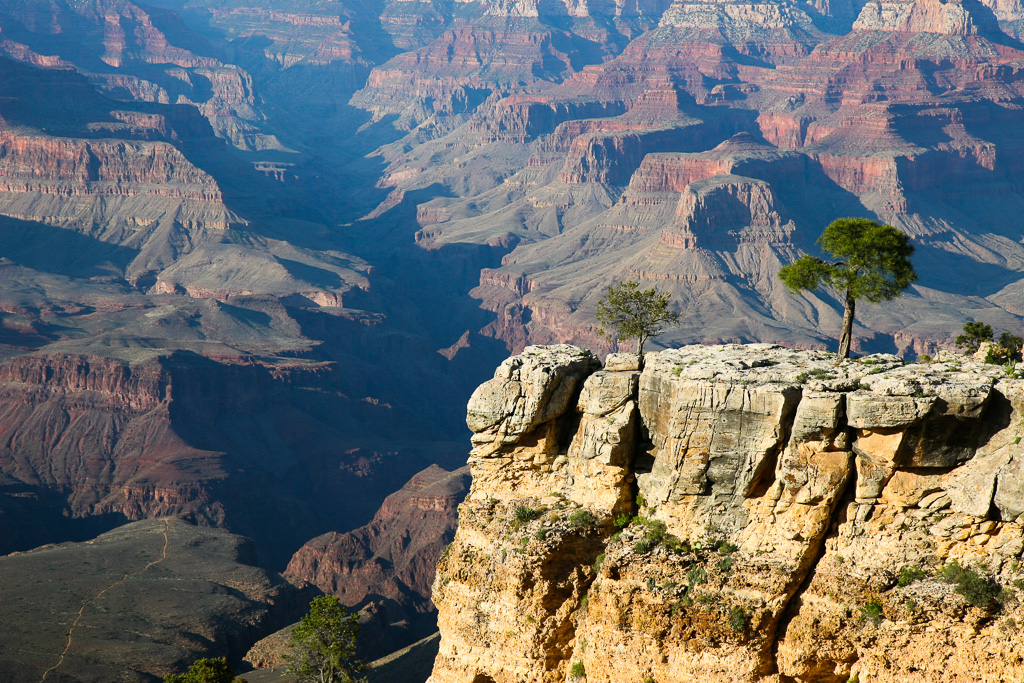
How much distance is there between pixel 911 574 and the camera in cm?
3150

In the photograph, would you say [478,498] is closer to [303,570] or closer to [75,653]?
[75,653]

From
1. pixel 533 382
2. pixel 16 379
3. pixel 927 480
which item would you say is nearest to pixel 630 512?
pixel 533 382

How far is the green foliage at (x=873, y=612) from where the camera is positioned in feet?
104

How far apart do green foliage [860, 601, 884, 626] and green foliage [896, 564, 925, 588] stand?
860 mm

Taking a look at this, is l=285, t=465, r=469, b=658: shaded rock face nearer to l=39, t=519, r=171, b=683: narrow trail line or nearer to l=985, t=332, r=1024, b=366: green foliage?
l=39, t=519, r=171, b=683: narrow trail line

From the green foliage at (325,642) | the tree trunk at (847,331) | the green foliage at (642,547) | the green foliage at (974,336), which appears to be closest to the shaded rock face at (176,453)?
the green foliage at (974,336)

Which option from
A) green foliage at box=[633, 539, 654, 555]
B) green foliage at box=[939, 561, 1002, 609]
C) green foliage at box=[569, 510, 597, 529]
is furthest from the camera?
green foliage at box=[569, 510, 597, 529]

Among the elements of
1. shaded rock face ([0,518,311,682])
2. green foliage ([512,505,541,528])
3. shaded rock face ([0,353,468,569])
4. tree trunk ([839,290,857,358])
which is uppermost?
tree trunk ([839,290,857,358])

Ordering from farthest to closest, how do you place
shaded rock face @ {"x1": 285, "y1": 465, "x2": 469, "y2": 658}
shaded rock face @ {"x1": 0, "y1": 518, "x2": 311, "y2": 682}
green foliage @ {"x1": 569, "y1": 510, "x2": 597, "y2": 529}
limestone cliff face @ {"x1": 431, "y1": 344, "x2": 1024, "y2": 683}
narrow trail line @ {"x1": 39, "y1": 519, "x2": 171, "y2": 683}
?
shaded rock face @ {"x1": 285, "y1": 465, "x2": 469, "y2": 658} < shaded rock face @ {"x1": 0, "y1": 518, "x2": 311, "y2": 682} < narrow trail line @ {"x1": 39, "y1": 519, "x2": 171, "y2": 683} < green foliage @ {"x1": 569, "y1": 510, "x2": 597, "y2": 529} < limestone cliff face @ {"x1": 431, "y1": 344, "x2": 1024, "y2": 683}

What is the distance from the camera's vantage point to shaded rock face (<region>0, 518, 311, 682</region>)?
75.8 m

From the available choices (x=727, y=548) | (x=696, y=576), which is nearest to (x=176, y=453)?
(x=696, y=576)

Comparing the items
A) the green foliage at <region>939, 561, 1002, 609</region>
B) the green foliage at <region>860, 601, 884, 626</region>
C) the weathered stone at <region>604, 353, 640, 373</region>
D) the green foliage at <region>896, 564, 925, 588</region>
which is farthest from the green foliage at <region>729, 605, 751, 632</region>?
the weathered stone at <region>604, 353, 640, 373</region>

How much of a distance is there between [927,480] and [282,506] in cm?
11546

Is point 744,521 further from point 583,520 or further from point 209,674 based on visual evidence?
point 209,674
